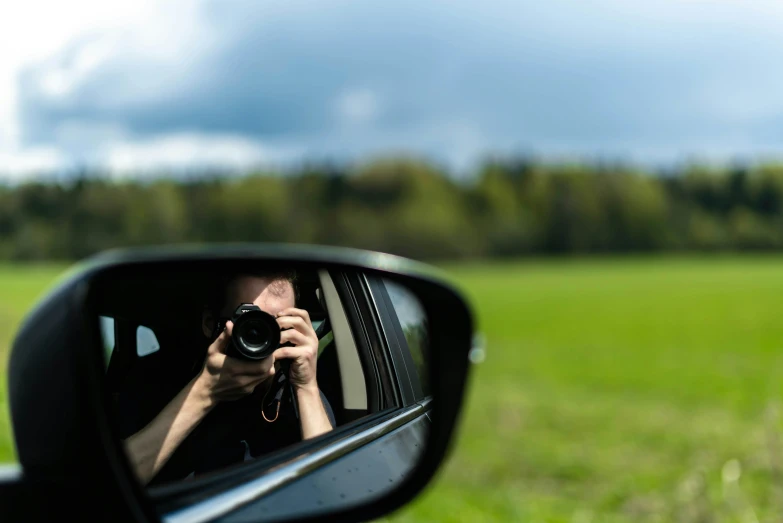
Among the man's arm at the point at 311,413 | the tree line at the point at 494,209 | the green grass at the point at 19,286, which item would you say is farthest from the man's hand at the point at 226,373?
the tree line at the point at 494,209

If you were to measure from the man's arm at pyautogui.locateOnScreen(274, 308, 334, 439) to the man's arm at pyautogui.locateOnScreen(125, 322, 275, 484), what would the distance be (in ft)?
0.28

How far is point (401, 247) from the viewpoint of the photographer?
8900 cm

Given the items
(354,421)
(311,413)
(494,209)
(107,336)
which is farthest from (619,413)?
(494,209)

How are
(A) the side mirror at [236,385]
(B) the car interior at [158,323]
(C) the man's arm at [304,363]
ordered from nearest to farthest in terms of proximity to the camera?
1. (A) the side mirror at [236,385]
2. (B) the car interior at [158,323]
3. (C) the man's arm at [304,363]

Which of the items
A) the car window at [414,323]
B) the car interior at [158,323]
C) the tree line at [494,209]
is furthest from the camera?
the tree line at [494,209]

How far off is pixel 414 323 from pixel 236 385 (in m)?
0.42

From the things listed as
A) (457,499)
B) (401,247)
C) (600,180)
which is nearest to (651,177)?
(600,180)

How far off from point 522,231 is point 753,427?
84.9 metres

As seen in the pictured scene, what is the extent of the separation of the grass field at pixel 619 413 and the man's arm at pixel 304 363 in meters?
0.98

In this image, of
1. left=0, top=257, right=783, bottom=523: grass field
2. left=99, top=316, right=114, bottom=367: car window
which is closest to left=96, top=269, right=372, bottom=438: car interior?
left=99, top=316, right=114, bottom=367: car window

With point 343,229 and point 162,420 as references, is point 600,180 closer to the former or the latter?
point 343,229

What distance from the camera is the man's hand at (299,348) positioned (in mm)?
1240

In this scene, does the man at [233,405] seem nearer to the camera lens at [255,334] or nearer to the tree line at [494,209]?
the camera lens at [255,334]

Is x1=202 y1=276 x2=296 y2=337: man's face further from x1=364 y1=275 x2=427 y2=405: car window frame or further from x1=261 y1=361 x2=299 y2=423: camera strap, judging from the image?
x1=364 y1=275 x2=427 y2=405: car window frame
